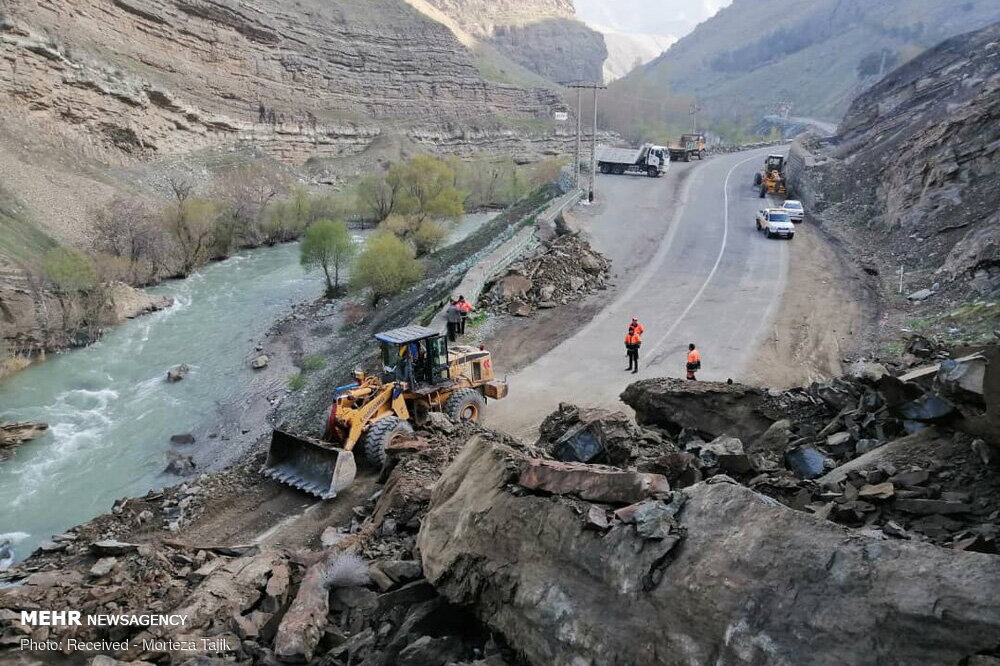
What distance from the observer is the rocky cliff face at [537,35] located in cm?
15725

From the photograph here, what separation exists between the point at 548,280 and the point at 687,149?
3513 centimetres

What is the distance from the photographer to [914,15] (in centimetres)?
11200

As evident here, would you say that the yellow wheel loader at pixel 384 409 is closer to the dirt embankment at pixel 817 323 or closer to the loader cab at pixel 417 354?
the loader cab at pixel 417 354

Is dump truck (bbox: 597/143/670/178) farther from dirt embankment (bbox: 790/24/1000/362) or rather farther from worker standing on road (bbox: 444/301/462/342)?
worker standing on road (bbox: 444/301/462/342)

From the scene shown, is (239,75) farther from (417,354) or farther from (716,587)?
(716,587)

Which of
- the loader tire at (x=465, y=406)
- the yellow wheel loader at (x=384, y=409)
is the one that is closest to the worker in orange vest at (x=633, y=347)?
the yellow wheel loader at (x=384, y=409)

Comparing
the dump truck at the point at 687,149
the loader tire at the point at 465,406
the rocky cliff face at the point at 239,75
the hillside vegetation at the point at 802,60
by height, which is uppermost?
the hillside vegetation at the point at 802,60

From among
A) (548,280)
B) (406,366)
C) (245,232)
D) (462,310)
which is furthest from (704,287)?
(245,232)

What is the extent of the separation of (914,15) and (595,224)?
11173cm

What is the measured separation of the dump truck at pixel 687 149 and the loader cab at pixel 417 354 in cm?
4383

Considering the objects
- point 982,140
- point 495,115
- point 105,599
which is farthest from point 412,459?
point 495,115

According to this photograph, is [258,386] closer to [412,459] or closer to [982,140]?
[412,459]

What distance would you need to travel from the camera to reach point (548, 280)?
74.5 feet

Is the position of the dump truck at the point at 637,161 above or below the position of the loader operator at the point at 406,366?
above
